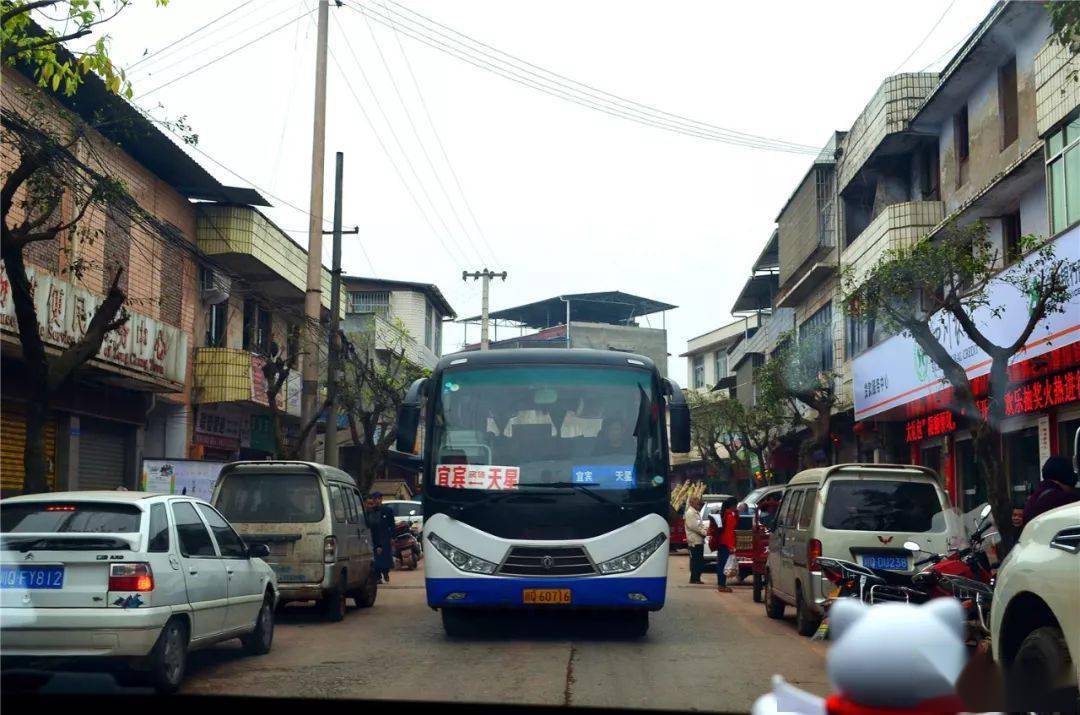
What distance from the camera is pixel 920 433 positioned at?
27328mm

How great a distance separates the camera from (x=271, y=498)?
15398mm

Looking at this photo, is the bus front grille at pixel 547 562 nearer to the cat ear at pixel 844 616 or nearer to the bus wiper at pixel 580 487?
the bus wiper at pixel 580 487

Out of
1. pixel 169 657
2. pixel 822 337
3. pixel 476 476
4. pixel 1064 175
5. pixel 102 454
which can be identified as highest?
pixel 1064 175

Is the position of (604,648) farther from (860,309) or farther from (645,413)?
(860,309)

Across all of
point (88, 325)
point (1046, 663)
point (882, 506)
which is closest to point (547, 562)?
point (882, 506)

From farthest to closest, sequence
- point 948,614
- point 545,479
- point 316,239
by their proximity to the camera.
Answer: point 316,239 → point 545,479 → point 948,614

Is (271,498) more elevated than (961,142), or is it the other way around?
(961,142)

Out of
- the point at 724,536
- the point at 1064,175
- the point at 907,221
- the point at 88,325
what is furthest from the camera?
the point at 907,221

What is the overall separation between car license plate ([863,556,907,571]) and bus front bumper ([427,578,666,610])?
228cm

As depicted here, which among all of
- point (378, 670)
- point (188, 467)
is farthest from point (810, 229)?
point (378, 670)

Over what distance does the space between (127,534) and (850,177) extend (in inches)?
976

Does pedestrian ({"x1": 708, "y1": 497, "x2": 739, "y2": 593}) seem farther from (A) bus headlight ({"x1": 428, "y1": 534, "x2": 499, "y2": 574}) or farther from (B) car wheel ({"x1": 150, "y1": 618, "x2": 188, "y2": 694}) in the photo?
(B) car wheel ({"x1": 150, "y1": 618, "x2": 188, "y2": 694})

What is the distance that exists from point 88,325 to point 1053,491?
14730 millimetres

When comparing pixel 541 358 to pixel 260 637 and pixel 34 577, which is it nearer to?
pixel 260 637
